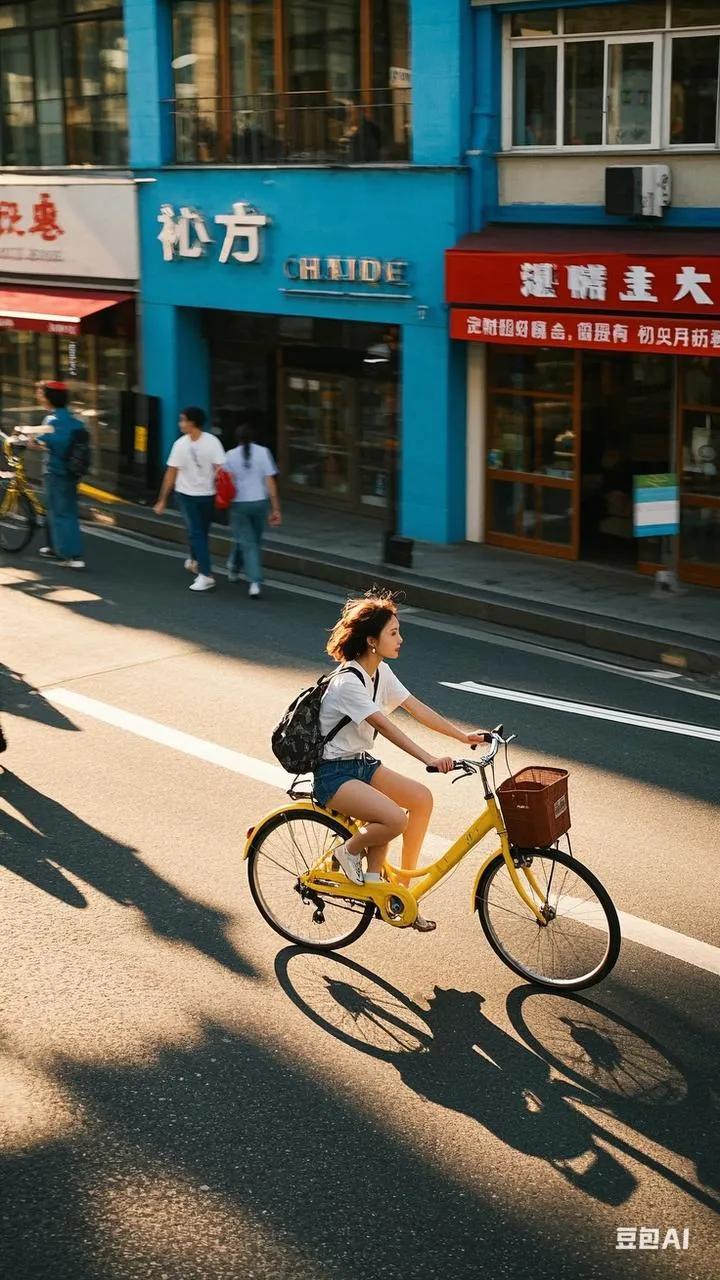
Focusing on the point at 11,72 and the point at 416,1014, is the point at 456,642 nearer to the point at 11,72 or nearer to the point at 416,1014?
the point at 416,1014

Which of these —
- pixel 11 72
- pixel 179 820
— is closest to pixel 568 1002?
pixel 179 820

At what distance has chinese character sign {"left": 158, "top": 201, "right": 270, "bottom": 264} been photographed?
18.1 m

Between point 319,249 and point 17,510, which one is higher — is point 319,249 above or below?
above

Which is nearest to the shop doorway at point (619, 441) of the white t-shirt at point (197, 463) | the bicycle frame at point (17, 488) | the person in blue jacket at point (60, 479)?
the white t-shirt at point (197, 463)

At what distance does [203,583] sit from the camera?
48.3ft

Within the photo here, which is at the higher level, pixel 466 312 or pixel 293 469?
pixel 466 312

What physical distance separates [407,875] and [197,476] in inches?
329

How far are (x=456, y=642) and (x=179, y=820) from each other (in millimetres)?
4886

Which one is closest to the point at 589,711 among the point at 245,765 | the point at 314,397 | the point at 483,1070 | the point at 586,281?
the point at 245,765

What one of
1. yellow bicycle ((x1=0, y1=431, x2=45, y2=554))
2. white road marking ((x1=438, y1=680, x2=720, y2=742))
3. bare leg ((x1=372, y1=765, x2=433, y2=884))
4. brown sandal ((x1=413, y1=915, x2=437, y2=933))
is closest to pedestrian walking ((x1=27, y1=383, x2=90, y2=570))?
yellow bicycle ((x1=0, y1=431, x2=45, y2=554))

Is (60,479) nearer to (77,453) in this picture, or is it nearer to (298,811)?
(77,453)

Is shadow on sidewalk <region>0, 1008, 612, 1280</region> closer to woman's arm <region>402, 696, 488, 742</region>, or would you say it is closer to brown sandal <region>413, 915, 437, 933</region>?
brown sandal <region>413, 915, 437, 933</region>

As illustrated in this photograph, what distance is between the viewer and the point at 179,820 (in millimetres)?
8641

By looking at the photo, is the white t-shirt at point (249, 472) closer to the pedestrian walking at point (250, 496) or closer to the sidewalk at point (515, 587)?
the pedestrian walking at point (250, 496)
